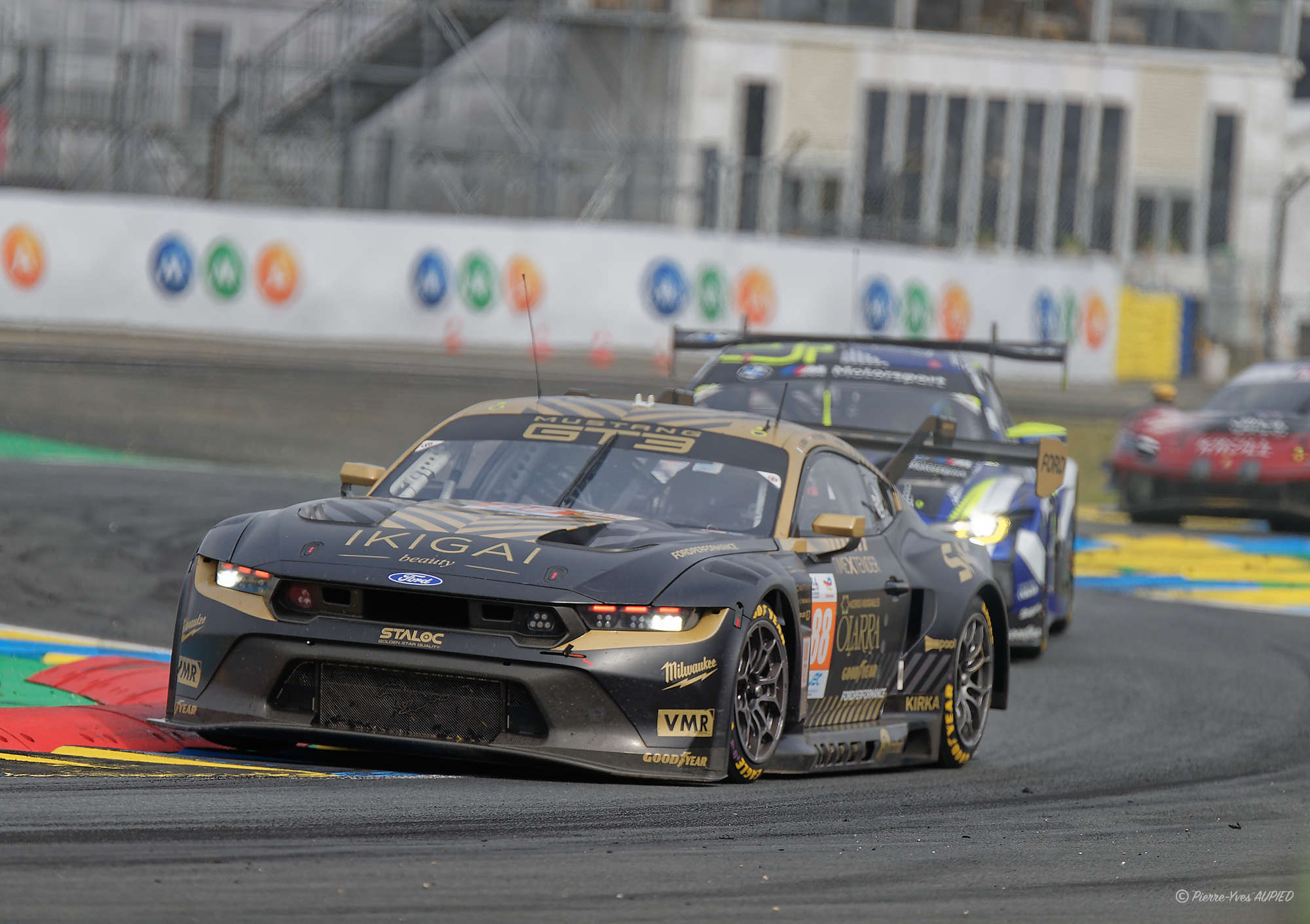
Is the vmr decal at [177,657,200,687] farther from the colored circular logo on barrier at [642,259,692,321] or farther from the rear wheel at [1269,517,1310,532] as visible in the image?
the colored circular logo on barrier at [642,259,692,321]

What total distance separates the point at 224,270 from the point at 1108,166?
23.1 meters

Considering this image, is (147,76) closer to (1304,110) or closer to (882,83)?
(882,83)

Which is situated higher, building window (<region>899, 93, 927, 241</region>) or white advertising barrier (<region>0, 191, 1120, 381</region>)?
building window (<region>899, 93, 927, 241</region>)

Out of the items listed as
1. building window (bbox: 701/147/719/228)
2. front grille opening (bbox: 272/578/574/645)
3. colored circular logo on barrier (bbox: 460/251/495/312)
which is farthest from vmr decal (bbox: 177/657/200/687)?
building window (bbox: 701/147/719/228)

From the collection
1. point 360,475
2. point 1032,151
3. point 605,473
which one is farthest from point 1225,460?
point 1032,151

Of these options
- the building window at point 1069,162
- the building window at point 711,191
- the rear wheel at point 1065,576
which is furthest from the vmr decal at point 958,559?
the building window at point 1069,162

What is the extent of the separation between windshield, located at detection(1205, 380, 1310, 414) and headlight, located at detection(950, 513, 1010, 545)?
821cm

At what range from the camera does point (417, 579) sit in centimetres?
581

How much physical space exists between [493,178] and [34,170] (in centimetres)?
728

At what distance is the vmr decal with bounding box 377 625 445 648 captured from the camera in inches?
228

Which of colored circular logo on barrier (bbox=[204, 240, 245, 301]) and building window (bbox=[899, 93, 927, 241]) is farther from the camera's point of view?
building window (bbox=[899, 93, 927, 241])

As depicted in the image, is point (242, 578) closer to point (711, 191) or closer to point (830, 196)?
point (711, 191)

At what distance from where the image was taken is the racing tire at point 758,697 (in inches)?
243

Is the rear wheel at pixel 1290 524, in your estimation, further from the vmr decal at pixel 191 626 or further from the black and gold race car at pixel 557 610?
the vmr decal at pixel 191 626
